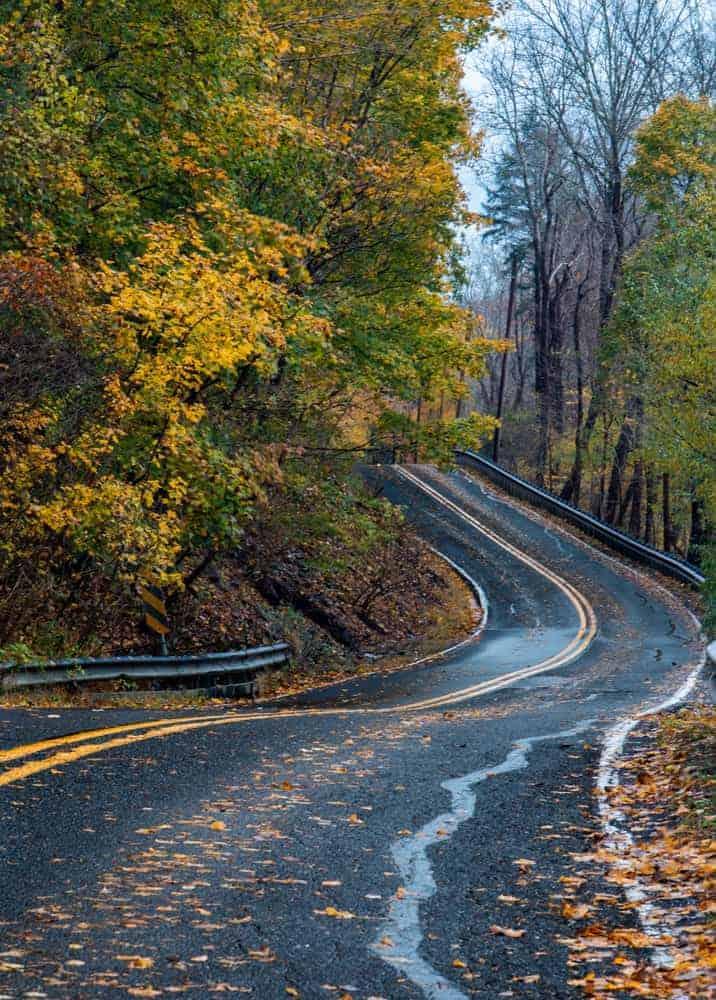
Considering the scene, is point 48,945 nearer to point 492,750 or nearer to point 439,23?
point 492,750

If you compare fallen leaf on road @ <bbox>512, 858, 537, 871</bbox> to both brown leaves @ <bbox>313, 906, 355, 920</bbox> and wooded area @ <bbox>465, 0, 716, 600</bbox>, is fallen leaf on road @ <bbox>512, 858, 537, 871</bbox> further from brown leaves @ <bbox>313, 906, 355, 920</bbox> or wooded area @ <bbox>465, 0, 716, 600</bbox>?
wooded area @ <bbox>465, 0, 716, 600</bbox>

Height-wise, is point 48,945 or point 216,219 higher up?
point 216,219

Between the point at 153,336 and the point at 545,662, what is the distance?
35.4ft

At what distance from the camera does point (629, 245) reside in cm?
4709

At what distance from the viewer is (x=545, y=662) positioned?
2167 cm

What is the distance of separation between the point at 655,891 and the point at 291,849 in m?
1.86

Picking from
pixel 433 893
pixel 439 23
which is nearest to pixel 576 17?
pixel 439 23

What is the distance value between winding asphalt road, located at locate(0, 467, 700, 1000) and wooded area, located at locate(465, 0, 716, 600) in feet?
51.2

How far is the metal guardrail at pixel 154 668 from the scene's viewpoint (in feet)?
38.2

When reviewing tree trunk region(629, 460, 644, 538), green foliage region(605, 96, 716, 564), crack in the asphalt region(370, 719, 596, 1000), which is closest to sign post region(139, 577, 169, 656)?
crack in the asphalt region(370, 719, 596, 1000)

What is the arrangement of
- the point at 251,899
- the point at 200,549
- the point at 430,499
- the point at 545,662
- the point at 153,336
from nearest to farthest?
the point at 251,899, the point at 153,336, the point at 200,549, the point at 545,662, the point at 430,499

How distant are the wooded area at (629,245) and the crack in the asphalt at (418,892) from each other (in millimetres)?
16729

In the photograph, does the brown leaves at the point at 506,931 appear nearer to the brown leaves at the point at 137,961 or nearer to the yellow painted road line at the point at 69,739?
the brown leaves at the point at 137,961

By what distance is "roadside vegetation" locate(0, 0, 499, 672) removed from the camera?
517 inches
